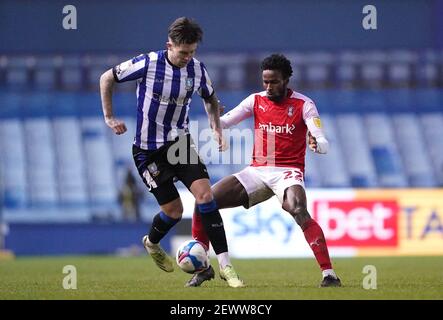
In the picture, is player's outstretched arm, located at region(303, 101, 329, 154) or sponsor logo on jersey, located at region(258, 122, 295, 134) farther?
sponsor logo on jersey, located at region(258, 122, 295, 134)

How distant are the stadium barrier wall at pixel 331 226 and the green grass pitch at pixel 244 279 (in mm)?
2509

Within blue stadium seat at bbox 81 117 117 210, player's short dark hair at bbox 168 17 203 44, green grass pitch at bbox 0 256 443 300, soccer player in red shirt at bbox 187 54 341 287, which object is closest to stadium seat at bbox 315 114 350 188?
blue stadium seat at bbox 81 117 117 210

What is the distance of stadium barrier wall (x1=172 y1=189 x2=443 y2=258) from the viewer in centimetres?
1714

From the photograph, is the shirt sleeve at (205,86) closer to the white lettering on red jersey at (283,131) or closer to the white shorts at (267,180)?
the white lettering on red jersey at (283,131)

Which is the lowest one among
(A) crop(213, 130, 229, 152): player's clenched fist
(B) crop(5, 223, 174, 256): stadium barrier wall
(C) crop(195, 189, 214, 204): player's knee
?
(B) crop(5, 223, 174, 256): stadium barrier wall

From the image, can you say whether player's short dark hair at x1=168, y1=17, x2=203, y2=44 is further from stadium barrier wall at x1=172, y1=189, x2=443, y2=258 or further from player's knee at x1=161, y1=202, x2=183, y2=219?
stadium barrier wall at x1=172, y1=189, x2=443, y2=258

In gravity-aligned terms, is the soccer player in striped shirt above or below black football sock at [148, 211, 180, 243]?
above

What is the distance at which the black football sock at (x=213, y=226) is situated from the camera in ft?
30.6

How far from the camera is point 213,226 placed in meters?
9.36

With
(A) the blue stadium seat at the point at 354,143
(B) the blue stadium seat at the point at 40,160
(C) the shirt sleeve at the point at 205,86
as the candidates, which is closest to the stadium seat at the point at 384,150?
(A) the blue stadium seat at the point at 354,143

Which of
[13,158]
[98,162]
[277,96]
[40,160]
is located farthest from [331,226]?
[13,158]

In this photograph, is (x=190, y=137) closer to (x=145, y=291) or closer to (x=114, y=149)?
(x=145, y=291)

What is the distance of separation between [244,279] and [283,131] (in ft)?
5.36

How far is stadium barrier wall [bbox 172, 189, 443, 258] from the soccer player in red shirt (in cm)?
691
